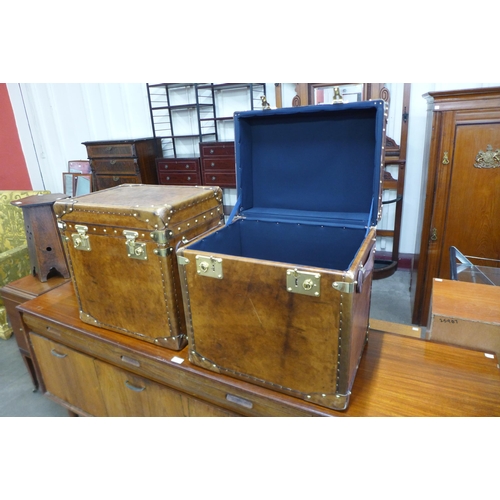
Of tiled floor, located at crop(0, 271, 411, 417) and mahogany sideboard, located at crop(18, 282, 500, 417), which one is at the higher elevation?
mahogany sideboard, located at crop(18, 282, 500, 417)

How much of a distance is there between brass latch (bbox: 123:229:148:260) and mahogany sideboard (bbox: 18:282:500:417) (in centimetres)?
38

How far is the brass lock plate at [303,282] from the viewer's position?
0.90 meters

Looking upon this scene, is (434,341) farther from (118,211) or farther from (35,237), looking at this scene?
(35,237)

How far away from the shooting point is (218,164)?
12.0ft

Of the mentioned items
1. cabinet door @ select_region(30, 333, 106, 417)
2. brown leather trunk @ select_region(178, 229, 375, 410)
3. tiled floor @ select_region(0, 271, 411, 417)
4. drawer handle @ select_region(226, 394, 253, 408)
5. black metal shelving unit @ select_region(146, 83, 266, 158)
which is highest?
black metal shelving unit @ select_region(146, 83, 266, 158)

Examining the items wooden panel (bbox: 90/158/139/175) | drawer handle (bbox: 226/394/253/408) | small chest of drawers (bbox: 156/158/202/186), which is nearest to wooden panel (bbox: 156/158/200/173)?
small chest of drawers (bbox: 156/158/202/186)

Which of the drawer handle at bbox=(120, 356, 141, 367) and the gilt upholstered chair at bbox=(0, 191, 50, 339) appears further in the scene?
the gilt upholstered chair at bbox=(0, 191, 50, 339)

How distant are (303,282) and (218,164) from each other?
9.70 feet

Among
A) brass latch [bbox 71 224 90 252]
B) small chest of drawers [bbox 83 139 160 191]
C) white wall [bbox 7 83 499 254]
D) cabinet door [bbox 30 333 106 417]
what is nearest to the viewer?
brass latch [bbox 71 224 90 252]

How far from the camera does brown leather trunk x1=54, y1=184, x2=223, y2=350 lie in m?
1.19

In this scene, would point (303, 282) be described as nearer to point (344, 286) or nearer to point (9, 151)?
point (344, 286)

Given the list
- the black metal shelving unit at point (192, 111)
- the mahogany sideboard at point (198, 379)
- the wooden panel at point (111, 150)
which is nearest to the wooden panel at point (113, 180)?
the wooden panel at point (111, 150)

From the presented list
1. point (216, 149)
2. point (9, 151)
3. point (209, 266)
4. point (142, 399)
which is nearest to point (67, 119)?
point (9, 151)

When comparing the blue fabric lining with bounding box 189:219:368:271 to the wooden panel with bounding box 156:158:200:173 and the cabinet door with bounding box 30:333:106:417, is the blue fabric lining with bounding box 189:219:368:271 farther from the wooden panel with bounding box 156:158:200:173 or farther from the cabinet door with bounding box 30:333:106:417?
the wooden panel with bounding box 156:158:200:173
